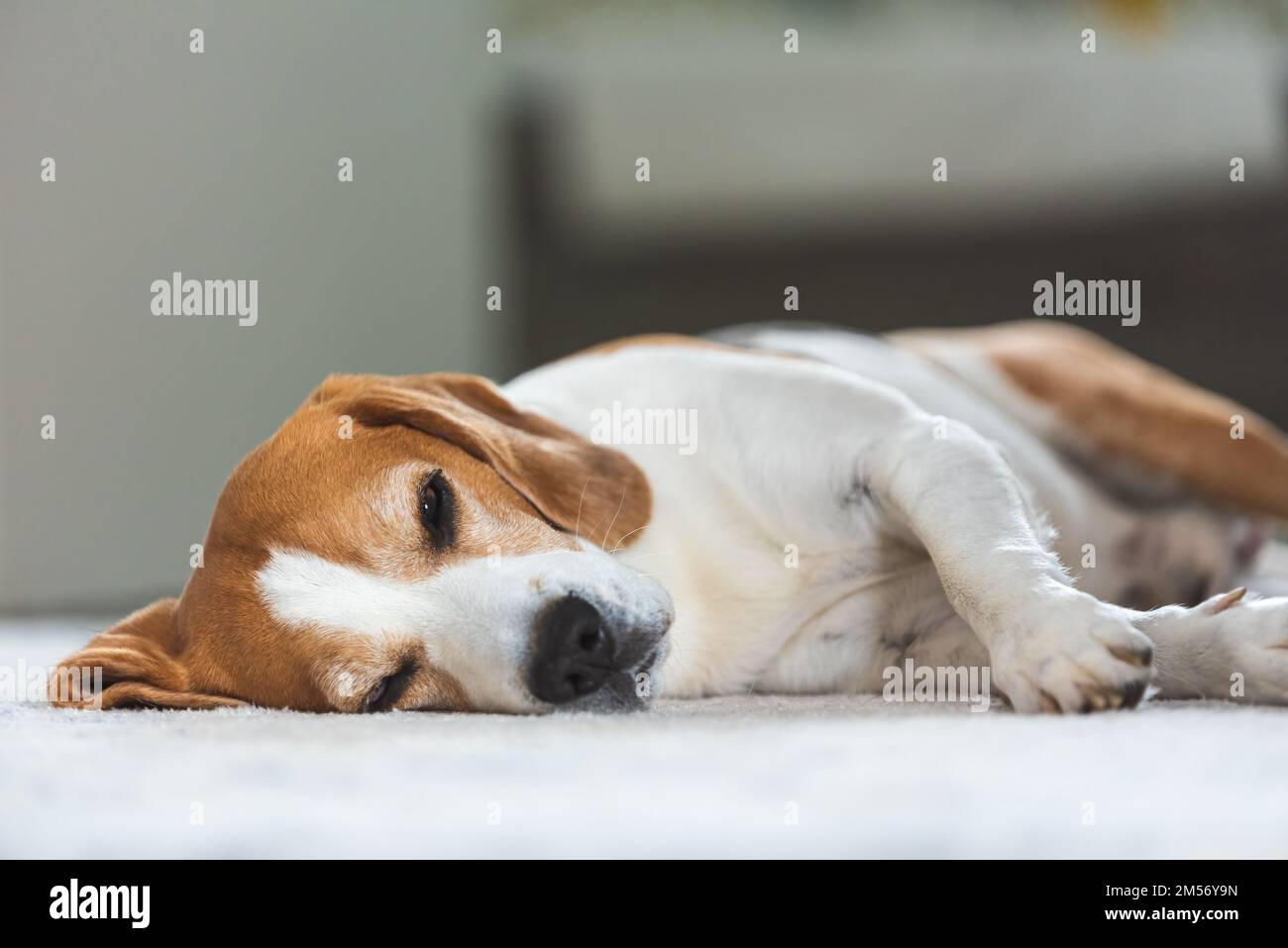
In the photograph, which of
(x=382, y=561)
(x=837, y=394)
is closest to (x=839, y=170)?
(x=837, y=394)

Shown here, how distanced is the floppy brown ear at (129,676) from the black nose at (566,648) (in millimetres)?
493

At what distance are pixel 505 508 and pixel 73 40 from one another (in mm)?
5107

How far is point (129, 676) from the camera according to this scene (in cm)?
188

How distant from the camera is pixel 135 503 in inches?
237

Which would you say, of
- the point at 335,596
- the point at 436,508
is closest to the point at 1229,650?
the point at 436,508

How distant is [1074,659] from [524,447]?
0.90m

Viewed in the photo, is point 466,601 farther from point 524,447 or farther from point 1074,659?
point 1074,659

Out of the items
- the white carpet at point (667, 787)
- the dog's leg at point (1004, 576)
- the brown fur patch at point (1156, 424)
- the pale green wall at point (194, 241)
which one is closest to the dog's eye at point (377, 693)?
the white carpet at point (667, 787)

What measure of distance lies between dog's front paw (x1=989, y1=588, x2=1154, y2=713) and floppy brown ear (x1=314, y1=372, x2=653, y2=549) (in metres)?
0.66

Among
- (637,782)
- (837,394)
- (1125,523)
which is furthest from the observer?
(1125,523)

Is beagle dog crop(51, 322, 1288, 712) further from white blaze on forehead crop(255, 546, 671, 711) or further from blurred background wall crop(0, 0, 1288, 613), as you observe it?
blurred background wall crop(0, 0, 1288, 613)

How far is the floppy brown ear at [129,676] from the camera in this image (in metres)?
1.84

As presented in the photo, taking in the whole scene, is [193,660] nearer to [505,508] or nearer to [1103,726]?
[505,508]

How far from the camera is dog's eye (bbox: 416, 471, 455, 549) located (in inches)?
70.2
